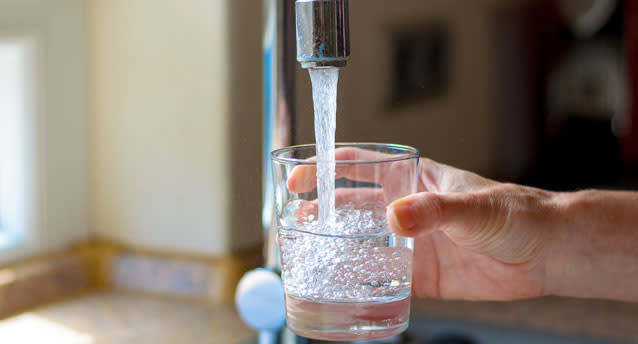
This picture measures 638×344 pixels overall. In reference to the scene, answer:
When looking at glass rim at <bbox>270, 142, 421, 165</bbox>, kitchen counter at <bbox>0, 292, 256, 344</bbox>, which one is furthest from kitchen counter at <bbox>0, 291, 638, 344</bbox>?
glass rim at <bbox>270, 142, 421, 165</bbox>

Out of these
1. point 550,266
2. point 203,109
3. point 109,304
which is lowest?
point 109,304

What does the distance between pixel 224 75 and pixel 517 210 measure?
563 millimetres

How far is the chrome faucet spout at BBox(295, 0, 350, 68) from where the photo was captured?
0.30 meters

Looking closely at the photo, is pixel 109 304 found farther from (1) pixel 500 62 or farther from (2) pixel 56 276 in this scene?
(1) pixel 500 62

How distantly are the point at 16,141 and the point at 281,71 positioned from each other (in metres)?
0.56

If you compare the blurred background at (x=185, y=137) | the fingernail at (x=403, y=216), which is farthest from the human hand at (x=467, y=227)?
the blurred background at (x=185, y=137)

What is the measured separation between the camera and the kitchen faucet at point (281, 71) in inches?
12.0

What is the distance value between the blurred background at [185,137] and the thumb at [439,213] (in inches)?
16.8

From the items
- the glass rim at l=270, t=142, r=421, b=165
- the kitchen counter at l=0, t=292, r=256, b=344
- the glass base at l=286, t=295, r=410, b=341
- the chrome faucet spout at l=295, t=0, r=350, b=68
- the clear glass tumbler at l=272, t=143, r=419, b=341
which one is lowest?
the kitchen counter at l=0, t=292, r=256, b=344

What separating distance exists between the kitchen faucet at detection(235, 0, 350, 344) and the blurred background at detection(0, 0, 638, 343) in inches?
11.4

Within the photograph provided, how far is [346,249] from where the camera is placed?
0.31 m

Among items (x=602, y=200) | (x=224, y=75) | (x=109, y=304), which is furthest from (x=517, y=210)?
(x=109, y=304)

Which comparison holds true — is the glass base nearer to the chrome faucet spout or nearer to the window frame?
the chrome faucet spout

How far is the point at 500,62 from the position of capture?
3.20 ft
